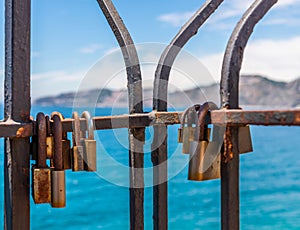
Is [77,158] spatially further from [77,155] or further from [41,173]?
[41,173]

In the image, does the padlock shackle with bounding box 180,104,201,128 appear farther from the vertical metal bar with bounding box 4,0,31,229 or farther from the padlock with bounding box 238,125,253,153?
the vertical metal bar with bounding box 4,0,31,229

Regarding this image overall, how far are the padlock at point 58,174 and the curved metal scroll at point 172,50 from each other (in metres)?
0.30

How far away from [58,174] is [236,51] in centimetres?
51

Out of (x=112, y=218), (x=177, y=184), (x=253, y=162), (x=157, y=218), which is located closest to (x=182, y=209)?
(x=112, y=218)

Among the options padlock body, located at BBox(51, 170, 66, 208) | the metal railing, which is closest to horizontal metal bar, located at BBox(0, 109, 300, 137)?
the metal railing

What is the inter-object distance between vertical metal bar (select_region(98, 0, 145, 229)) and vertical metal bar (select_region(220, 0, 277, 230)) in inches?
14.0

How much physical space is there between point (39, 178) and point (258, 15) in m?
0.63

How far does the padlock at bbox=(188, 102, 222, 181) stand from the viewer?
1034 millimetres

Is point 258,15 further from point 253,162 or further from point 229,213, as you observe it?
point 253,162

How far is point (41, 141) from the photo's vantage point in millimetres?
1125

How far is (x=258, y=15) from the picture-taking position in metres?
1.02

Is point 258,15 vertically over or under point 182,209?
over

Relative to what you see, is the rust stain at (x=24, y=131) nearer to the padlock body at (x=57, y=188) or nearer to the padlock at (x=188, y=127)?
the padlock body at (x=57, y=188)

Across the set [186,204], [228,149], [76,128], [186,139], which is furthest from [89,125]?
[186,204]
